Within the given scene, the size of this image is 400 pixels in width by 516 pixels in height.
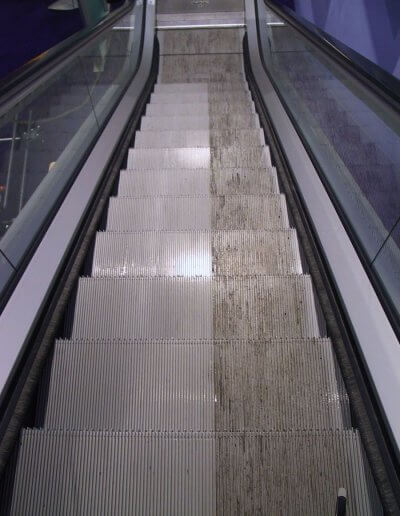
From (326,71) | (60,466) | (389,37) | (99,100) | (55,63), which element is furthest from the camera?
(389,37)

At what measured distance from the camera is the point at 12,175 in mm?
1985

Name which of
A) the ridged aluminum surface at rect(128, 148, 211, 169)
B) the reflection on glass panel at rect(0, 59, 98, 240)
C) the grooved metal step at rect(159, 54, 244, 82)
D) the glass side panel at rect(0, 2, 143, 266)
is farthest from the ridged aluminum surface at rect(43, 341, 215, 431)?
→ the grooved metal step at rect(159, 54, 244, 82)

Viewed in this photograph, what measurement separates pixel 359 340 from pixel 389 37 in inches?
167

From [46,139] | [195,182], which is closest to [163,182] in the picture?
[195,182]

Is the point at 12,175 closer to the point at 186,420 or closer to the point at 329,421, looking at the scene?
the point at 186,420

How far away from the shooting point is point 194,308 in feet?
6.62

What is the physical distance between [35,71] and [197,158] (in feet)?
5.68

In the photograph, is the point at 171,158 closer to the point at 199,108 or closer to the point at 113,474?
the point at 199,108

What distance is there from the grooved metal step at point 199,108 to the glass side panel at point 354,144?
120cm

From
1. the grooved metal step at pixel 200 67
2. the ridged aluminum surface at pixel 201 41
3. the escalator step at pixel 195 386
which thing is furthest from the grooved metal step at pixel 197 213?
the ridged aluminum surface at pixel 201 41

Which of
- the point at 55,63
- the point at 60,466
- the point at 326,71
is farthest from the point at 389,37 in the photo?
the point at 60,466

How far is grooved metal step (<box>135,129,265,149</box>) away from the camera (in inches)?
154

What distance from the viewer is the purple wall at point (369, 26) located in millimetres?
4395

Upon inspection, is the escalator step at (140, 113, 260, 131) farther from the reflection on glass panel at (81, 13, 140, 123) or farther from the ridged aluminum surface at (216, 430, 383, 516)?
the ridged aluminum surface at (216, 430, 383, 516)
